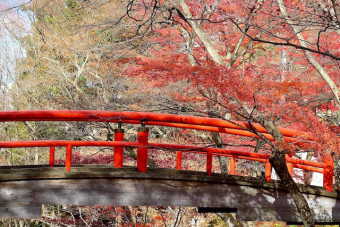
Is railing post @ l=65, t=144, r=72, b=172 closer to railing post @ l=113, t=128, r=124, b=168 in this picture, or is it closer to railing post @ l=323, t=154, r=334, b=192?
railing post @ l=113, t=128, r=124, b=168

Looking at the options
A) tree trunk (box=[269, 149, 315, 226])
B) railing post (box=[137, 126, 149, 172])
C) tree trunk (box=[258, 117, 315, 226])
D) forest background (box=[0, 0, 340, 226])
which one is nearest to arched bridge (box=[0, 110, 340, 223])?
railing post (box=[137, 126, 149, 172])

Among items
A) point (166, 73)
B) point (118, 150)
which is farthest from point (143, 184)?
point (166, 73)

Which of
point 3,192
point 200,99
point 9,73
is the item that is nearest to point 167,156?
point 200,99

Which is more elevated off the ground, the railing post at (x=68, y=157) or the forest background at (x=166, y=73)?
the forest background at (x=166, y=73)

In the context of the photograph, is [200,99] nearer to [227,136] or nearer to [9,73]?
[227,136]

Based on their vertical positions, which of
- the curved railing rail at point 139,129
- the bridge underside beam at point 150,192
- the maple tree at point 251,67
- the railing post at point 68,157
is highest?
the maple tree at point 251,67

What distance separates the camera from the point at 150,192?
180 inches

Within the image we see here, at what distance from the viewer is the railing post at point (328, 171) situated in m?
5.20

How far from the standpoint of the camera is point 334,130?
235 inches

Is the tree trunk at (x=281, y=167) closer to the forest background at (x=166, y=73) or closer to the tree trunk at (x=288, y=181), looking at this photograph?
the tree trunk at (x=288, y=181)

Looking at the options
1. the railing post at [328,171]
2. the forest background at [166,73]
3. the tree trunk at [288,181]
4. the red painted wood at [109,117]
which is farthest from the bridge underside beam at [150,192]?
the forest background at [166,73]

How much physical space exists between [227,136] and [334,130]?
20.1 ft

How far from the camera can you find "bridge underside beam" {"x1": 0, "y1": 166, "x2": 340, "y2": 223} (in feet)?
13.8

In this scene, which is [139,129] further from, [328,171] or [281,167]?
[328,171]
